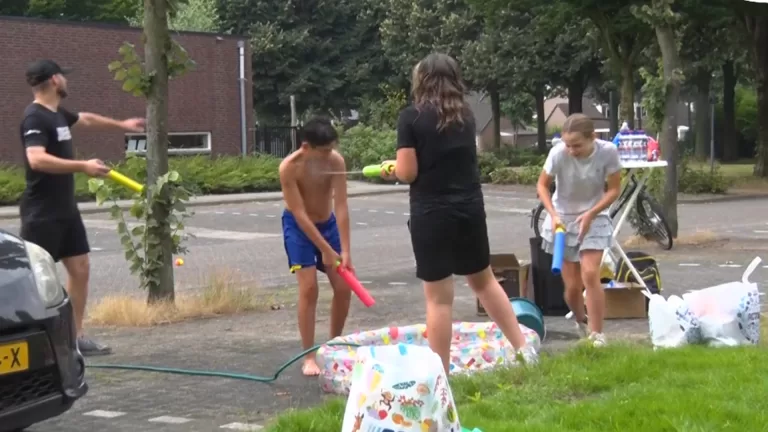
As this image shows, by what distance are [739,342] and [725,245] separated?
897 centimetres

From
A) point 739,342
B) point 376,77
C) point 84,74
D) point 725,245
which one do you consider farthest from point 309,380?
point 376,77

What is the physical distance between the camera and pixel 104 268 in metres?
15.0

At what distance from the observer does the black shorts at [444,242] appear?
6273 mm

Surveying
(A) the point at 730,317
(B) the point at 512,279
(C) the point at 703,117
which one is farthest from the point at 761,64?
(A) the point at 730,317

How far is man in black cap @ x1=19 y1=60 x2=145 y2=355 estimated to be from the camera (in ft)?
25.1

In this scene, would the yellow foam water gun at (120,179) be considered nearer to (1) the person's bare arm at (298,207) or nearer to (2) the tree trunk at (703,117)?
(1) the person's bare arm at (298,207)

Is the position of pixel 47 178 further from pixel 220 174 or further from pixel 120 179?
pixel 220 174

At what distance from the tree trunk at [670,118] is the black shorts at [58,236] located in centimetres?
999

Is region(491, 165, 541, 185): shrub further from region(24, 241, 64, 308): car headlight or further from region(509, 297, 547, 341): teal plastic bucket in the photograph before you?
region(24, 241, 64, 308): car headlight

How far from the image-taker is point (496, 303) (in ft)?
21.9

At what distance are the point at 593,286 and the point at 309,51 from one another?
49388 mm

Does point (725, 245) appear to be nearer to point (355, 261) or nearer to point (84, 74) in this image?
point (355, 261)

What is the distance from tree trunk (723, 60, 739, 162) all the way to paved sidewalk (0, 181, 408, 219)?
78.2 feet

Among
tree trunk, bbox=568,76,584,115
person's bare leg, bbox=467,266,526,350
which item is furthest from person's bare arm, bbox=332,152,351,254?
tree trunk, bbox=568,76,584,115
